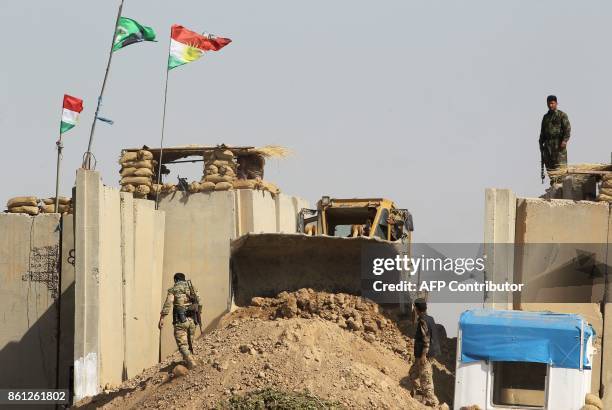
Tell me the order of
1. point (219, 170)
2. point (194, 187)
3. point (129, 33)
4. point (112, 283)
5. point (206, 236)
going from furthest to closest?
point (129, 33)
point (219, 170)
point (194, 187)
point (206, 236)
point (112, 283)

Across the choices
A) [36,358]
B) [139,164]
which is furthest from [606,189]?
[36,358]

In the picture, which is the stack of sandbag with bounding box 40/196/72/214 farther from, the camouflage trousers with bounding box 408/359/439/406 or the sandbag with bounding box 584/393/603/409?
the sandbag with bounding box 584/393/603/409

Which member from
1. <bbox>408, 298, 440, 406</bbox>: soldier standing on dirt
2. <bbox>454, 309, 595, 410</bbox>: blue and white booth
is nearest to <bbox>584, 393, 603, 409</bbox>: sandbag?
<bbox>454, 309, 595, 410</bbox>: blue and white booth

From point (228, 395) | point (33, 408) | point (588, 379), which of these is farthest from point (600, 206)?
point (33, 408)

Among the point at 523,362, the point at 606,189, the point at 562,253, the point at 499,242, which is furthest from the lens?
the point at 606,189

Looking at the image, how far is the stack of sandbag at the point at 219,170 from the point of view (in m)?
20.9

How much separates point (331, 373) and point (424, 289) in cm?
417

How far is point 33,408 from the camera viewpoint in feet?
66.1

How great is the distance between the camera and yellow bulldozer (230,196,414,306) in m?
19.1

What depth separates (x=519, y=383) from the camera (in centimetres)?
1645

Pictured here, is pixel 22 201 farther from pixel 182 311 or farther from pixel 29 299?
pixel 182 311

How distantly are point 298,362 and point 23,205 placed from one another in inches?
278

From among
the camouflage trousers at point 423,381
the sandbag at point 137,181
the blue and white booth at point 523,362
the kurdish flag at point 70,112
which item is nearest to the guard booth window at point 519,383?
the blue and white booth at point 523,362

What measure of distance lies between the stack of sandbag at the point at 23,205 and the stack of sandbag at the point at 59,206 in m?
0.24
